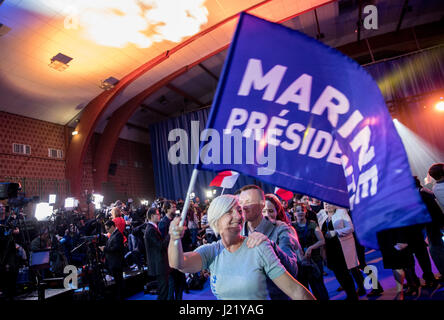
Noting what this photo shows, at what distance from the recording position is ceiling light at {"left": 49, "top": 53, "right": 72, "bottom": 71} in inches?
374

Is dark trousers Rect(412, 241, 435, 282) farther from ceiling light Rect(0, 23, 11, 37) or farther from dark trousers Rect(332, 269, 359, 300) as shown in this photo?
ceiling light Rect(0, 23, 11, 37)

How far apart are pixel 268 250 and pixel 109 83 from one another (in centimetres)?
1224

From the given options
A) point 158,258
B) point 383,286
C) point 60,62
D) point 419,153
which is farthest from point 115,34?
point 419,153

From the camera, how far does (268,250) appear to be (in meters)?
1.45

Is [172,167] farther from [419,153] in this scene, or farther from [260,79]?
[260,79]

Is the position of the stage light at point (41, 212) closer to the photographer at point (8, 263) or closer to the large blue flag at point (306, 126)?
the photographer at point (8, 263)

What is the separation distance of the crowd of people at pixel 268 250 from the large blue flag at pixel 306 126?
382mm

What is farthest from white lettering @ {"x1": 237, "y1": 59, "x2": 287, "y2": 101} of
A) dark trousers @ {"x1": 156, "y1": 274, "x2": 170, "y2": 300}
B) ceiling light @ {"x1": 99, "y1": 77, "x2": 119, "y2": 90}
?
ceiling light @ {"x1": 99, "y1": 77, "x2": 119, "y2": 90}

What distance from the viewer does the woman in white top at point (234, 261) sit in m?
1.39

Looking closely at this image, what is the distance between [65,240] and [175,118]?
13.2 m

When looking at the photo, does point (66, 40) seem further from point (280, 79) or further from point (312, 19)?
point (312, 19)

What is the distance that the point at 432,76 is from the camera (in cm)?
1347
